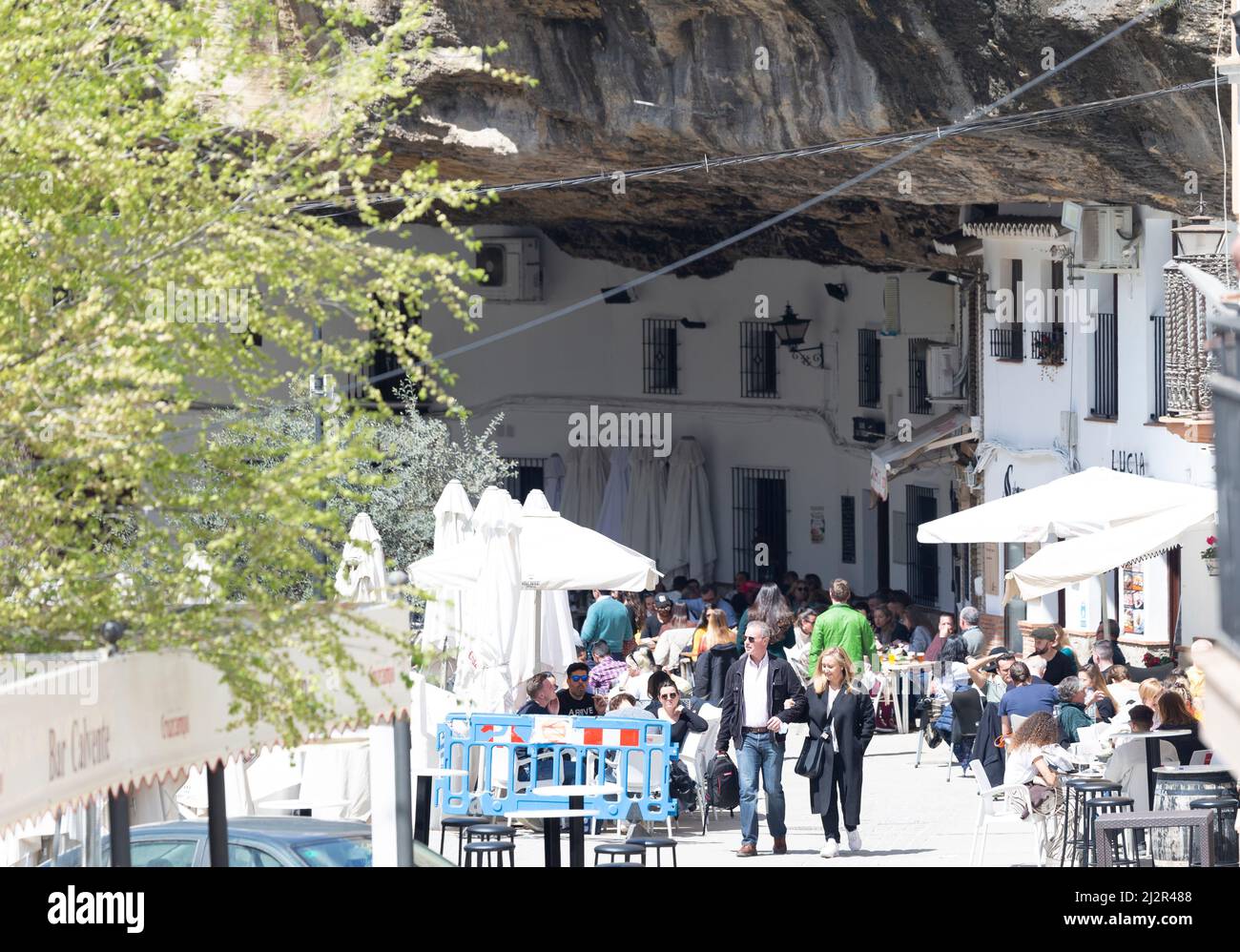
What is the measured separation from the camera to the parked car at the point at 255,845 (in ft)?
29.0

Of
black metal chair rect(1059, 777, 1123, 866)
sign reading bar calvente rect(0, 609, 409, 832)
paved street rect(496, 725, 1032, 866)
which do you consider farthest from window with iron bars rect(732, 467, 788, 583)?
sign reading bar calvente rect(0, 609, 409, 832)

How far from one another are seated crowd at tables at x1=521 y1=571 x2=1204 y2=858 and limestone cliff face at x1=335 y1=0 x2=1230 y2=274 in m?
4.51

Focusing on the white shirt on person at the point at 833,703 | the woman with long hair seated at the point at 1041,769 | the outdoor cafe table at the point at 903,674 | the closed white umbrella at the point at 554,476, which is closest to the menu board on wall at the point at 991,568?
the outdoor cafe table at the point at 903,674

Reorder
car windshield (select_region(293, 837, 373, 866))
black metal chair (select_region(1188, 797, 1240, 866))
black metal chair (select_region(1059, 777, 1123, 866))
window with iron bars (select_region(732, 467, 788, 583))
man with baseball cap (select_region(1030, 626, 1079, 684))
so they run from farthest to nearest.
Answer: window with iron bars (select_region(732, 467, 788, 583)) < man with baseball cap (select_region(1030, 626, 1079, 684)) < black metal chair (select_region(1059, 777, 1123, 866)) < black metal chair (select_region(1188, 797, 1240, 866)) < car windshield (select_region(293, 837, 373, 866))

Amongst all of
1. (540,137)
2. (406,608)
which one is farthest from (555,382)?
(406,608)

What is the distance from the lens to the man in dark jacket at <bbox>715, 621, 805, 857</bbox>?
13.3 metres

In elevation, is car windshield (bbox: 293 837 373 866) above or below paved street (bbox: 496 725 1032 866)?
above

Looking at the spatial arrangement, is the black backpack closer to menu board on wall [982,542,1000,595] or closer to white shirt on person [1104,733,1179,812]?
white shirt on person [1104,733,1179,812]

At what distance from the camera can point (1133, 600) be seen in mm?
20422

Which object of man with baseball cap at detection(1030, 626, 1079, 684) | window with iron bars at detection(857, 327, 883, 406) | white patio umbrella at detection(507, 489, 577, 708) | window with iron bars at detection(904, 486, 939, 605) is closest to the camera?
man with baseball cap at detection(1030, 626, 1079, 684)

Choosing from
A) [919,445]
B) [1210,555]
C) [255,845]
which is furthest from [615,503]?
[255,845]

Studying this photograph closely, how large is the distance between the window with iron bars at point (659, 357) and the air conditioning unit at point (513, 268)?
2066 mm

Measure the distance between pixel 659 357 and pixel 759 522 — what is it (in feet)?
11.4

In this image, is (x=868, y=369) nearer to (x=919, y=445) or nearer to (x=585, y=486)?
(x=919, y=445)
